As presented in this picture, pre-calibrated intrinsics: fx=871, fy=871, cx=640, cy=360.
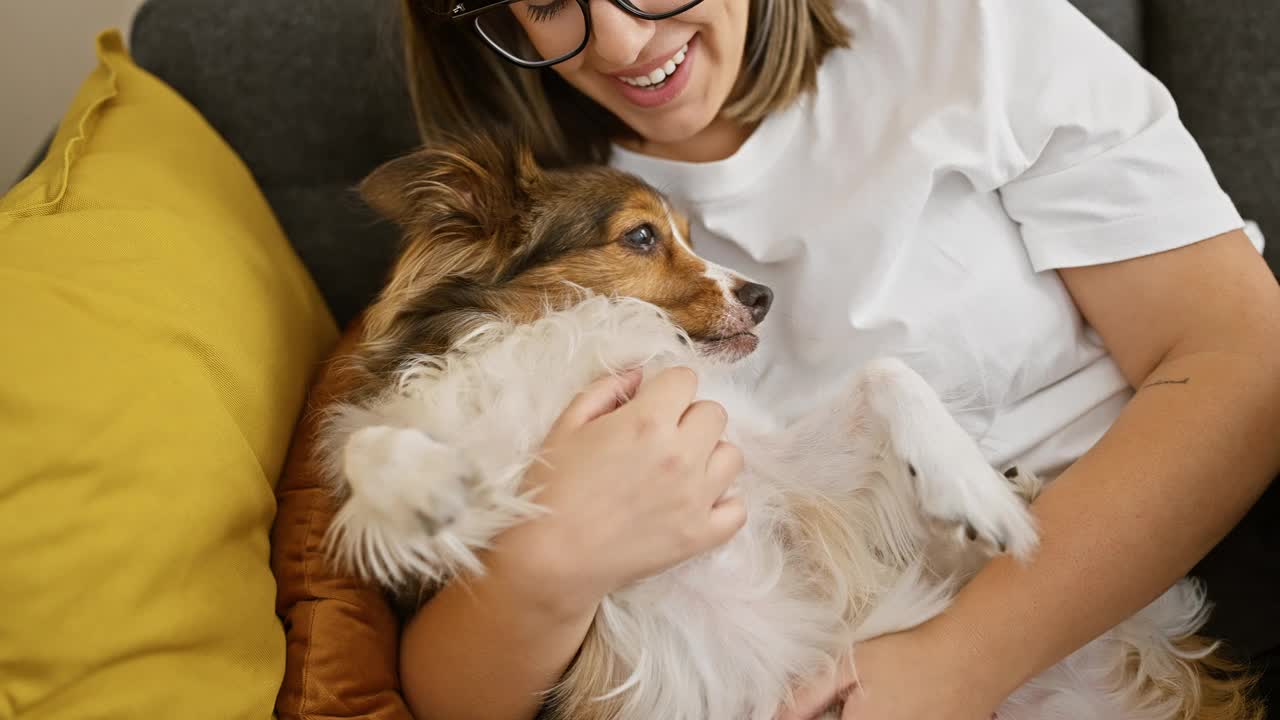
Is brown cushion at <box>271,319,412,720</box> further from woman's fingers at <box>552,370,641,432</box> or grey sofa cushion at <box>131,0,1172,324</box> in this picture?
grey sofa cushion at <box>131,0,1172,324</box>

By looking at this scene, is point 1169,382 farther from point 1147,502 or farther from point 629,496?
point 629,496

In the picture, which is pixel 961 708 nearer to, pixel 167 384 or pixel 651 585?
Result: pixel 651 585

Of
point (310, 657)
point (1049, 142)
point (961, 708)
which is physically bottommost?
point (961, 708)

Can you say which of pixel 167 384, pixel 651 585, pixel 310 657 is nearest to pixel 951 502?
pixel 651 585

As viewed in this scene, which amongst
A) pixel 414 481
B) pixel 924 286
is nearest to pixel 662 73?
pixel 924 286

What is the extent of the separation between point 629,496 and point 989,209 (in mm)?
965

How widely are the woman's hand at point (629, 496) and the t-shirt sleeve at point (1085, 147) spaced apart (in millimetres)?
784

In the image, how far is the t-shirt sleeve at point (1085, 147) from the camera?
1549mm

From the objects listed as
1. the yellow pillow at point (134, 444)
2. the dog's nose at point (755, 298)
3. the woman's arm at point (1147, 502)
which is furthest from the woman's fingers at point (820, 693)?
the yellow pillow at point (134, 444)

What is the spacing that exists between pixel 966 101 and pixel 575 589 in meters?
1.15

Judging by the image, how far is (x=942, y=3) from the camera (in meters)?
1.70

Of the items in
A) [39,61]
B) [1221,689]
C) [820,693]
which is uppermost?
[39,61]

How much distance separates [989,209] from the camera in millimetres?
1716

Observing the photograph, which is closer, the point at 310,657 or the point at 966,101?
the point at 310,657
